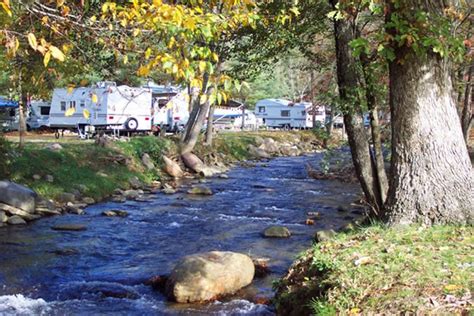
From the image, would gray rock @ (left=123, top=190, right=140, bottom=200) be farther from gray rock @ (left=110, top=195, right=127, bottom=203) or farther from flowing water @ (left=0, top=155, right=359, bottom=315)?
flowing water @ (left=0, top=155, right=359, bottom=315)

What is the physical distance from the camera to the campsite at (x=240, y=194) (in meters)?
4.93

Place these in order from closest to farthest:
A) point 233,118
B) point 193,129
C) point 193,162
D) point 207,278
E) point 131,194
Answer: point 207,278
point 131,194
point 193,162
point 193,129
point 233,118

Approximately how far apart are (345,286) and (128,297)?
160 inches

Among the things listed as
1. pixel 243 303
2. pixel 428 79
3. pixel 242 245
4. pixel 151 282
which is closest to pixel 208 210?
pixel 242 245

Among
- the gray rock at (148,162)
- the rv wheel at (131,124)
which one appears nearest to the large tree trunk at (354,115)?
the gray rock at (148,162)

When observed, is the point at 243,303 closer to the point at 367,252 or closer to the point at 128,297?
the point at 128,297

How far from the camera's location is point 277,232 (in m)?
12.4

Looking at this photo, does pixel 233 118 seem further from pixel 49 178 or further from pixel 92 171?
pixel 49 178

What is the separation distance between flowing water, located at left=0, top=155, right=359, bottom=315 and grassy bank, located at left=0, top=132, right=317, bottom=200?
1.60m

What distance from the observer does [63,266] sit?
9.91 meters

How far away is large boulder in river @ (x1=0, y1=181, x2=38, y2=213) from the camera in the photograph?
1363 centimetres

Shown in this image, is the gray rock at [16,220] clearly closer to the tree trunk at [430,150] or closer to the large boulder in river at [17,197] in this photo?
the large boulder in river at [17,197]

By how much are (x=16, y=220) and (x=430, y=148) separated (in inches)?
395

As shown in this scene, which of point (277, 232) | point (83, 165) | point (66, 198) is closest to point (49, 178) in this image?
point (66, 198)
